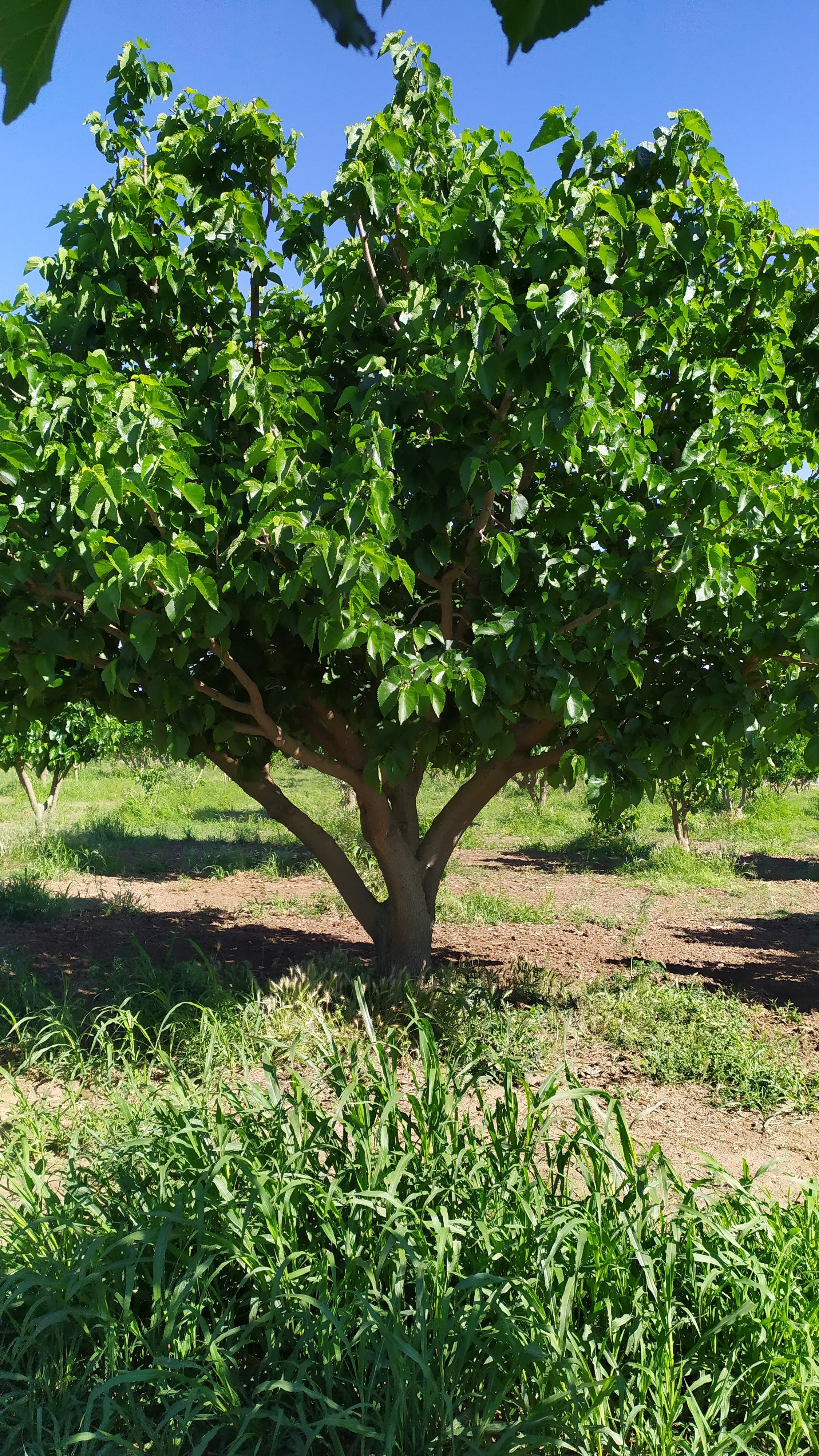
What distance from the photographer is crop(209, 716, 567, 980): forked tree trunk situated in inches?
210

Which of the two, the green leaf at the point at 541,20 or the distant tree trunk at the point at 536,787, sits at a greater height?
the green leaf at the point at 541,20

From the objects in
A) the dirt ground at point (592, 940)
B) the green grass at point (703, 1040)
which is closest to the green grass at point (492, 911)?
the dirt ground at point (592, 940)

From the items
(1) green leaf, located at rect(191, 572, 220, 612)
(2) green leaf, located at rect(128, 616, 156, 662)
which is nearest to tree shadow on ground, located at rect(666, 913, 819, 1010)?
(1) green leaf, located at rect(191, 572, 220, 612)

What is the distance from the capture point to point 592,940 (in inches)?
308

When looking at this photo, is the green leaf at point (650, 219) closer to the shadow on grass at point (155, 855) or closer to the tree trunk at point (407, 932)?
the tree trunk at point (407, 932)

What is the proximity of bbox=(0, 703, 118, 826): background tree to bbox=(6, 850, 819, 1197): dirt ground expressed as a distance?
1679 millimetres

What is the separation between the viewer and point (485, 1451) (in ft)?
6.00

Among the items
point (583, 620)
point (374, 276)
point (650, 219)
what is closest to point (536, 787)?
point (583, 620)

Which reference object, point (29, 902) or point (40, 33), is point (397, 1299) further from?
point (29, 902)

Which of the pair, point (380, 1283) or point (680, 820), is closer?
point (380, 1283)

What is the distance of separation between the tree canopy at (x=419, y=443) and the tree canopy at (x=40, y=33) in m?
2.43

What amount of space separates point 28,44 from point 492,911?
8653 millimetres

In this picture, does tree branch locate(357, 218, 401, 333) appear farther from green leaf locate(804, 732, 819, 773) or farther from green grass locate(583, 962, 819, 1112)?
green grass locate(583, 962, 819, 1112)

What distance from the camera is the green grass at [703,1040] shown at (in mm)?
4482
